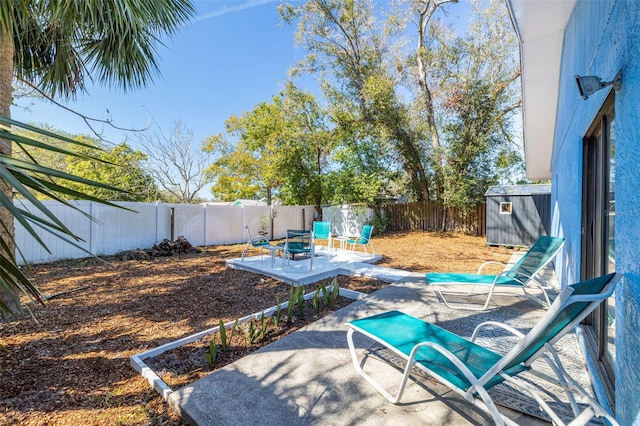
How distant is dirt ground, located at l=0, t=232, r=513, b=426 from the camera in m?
2.21

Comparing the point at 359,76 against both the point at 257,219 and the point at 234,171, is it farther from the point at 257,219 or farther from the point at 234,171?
the point at 234,171

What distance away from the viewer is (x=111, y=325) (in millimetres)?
3736

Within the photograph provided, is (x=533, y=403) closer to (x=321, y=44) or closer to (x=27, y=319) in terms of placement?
(x=27, y=319)

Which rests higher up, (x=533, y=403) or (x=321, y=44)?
(x=321, y=44)

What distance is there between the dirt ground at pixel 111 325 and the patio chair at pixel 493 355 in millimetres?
1700

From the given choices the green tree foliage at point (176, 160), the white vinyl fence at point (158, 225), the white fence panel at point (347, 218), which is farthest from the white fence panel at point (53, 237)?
the white fence panel at point (347, 218)

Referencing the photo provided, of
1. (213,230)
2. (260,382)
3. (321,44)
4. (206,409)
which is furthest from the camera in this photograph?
(321,44)

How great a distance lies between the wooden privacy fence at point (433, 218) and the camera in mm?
13610

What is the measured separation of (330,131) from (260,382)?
14209 millimetres

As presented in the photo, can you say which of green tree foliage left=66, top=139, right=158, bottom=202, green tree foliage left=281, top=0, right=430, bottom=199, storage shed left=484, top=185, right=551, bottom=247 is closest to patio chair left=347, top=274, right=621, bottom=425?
storage shed left=484, top=185, right=551, bottom=247

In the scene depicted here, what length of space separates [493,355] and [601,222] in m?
1.68

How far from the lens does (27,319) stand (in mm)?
3885

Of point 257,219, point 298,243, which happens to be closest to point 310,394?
point 298,243

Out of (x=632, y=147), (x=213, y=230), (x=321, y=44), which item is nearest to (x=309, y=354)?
(x=632, y=147)
